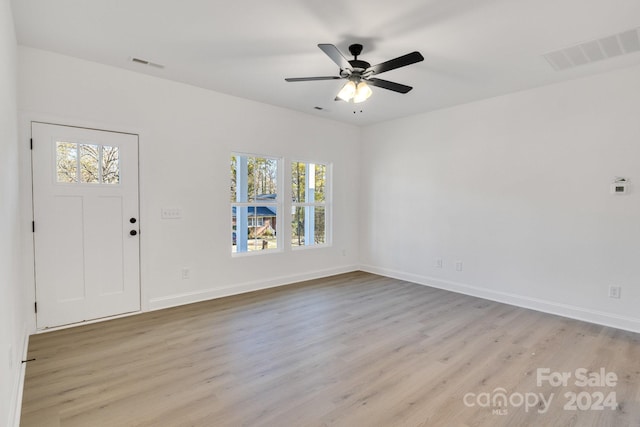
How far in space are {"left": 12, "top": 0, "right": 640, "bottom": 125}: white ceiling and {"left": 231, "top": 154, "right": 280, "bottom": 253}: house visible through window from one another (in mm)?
1275

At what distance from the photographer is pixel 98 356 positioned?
2.68 meters

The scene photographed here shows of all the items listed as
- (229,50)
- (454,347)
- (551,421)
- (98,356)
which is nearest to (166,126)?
(229,50)

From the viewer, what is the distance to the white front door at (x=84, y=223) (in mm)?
3119

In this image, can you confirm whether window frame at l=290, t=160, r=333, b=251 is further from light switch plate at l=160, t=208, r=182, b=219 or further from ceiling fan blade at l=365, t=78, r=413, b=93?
ceiling fan blade at l=365, t=78, r=413, b=93

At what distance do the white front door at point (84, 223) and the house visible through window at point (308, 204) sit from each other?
2.34m

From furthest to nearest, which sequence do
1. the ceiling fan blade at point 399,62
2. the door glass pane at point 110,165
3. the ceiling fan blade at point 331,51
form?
the door glass pane at point 110,165, the ceiling fan blade at point 399,62, the ceiling fan blade at point 331,51

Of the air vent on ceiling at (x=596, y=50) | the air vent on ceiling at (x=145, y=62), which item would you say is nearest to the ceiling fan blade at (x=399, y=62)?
the air vent on ceiling at (x=596, y=50)

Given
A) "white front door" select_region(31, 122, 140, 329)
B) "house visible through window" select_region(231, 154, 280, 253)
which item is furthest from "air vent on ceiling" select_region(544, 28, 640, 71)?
"white front door" select_region(31, 122, 140, 329)

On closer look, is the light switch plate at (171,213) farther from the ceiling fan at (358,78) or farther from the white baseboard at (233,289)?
the ceiling fan at (358,78)

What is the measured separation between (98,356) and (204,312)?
3.80ft

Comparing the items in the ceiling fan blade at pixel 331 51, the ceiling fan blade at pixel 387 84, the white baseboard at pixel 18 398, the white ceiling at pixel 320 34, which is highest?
the white ceiling at pixel 320 34

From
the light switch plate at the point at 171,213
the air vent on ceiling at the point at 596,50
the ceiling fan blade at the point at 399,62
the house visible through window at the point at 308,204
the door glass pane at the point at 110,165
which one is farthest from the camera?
the house visible through window at the point at 308,204

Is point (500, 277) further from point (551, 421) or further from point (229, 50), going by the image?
point (229, 50)

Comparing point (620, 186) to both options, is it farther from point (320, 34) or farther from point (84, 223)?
point (84, 223)
